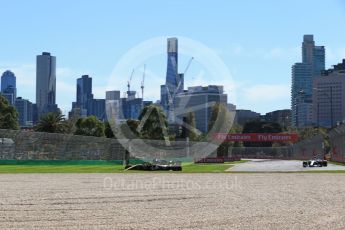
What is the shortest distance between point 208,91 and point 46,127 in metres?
46.4

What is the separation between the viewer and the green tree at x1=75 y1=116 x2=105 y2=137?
141 m

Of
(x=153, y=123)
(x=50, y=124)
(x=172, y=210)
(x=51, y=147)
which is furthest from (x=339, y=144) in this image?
(x=172, y=210)

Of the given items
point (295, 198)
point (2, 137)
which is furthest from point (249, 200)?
point (2, 137)

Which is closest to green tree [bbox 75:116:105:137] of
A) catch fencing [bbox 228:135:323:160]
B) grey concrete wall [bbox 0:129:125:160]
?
catch fencing [bbox 228:135:323:160]

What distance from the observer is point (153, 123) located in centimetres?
13150

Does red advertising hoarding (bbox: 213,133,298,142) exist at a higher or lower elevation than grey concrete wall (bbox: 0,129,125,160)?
A: higher

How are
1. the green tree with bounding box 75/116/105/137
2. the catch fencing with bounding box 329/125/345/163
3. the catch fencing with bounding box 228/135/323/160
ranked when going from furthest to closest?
the catch fencing with bounding box 228/135/323/160, the green tree with bounding box 75/116/105/137, the catch fencing with bounding box 329/125/345/163

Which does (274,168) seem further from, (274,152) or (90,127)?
(274,152)

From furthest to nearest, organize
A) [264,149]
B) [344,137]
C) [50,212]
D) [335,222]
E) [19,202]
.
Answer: [264,149] < [344,137] < [19,202] < [50,212] < [335,222]

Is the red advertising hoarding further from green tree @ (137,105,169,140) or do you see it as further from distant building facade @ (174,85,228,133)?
distant building facade @ (174,85,228,133)

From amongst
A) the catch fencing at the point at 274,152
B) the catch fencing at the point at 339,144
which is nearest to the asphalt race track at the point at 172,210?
the catch fencing at the point at 339,144

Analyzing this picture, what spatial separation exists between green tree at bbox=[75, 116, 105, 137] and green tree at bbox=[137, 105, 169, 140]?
1445cm

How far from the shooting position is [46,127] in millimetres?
137500

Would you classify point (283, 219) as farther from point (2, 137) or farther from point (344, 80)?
point (344, 80)
